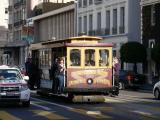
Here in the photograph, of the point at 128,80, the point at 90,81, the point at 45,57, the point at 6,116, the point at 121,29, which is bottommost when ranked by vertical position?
the point at 6,116

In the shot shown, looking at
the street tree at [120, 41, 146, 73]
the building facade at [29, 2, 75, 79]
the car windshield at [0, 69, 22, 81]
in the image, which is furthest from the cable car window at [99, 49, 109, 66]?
the building facade at [29, 2, 75, 79]

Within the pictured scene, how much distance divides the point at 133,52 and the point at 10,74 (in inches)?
1073

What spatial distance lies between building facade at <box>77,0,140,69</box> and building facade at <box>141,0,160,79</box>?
203cm

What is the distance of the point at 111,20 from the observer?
59.8 m

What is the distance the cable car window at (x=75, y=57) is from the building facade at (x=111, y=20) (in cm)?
2900

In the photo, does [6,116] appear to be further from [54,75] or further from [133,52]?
[133,52]

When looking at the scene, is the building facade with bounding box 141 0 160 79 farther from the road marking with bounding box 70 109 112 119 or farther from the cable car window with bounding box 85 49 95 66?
the road marking with bounding box 70 109 112 119

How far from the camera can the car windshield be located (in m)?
23.8

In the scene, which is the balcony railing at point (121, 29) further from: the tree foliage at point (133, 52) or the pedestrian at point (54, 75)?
the pedestrian at point (54, 75)

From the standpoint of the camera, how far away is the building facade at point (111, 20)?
55.9m

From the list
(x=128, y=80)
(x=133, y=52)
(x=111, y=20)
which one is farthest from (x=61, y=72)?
(x=111, y=20)

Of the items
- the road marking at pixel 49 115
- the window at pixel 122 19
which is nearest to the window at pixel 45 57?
the road marking at pixel 49 115

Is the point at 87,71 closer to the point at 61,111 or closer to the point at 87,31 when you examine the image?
the point at 61,111

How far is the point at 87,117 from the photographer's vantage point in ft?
62.6
